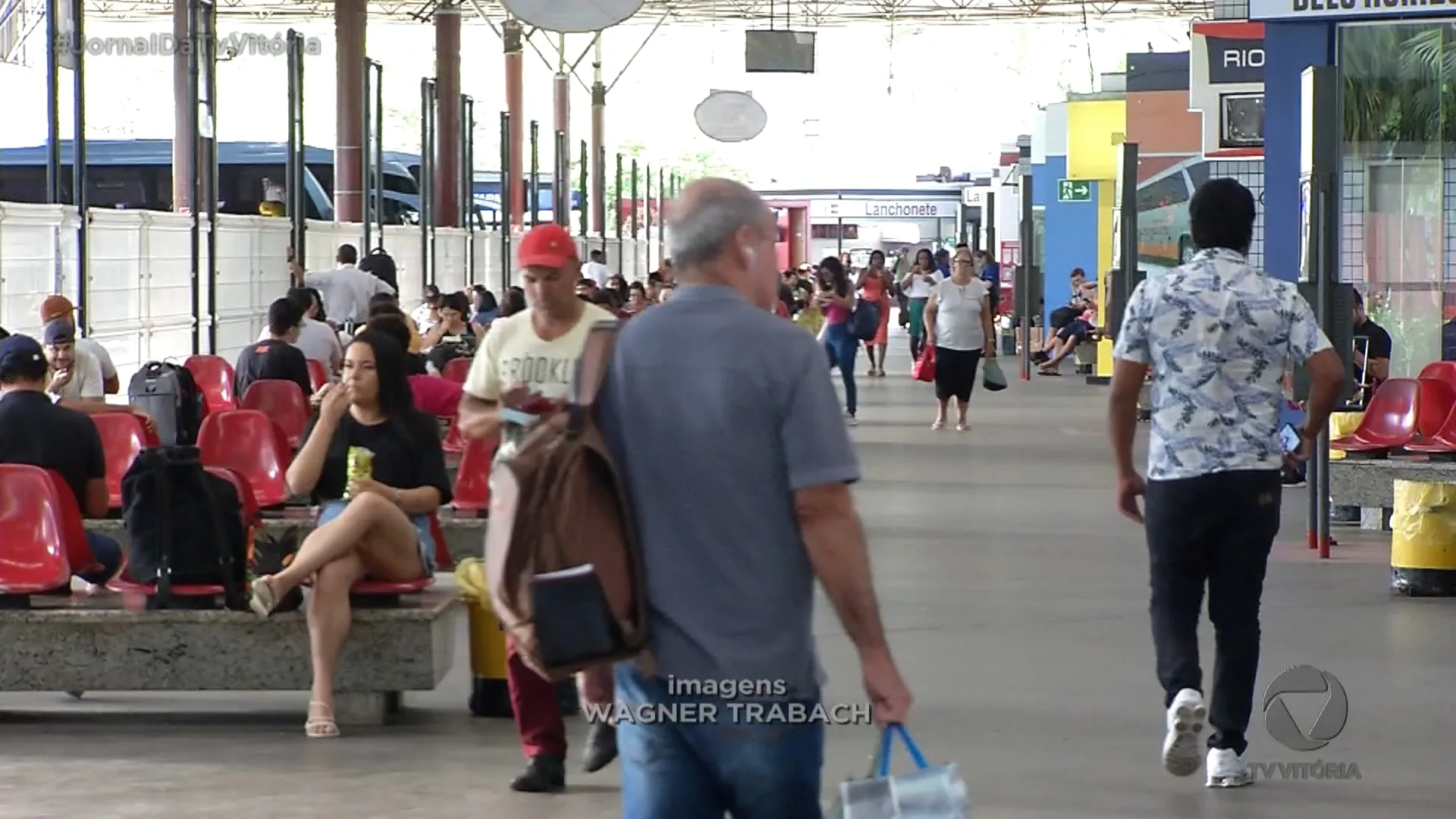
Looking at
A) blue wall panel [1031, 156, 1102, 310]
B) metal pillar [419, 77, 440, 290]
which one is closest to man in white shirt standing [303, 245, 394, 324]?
metal pillar [419, 77, 440, 290]

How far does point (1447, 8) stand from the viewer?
51.4ft

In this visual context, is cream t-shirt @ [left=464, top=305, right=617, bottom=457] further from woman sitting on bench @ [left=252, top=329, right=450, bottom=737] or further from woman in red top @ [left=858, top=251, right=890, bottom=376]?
woman in red top @ [left=858, top=251, right=890, bottom=376]

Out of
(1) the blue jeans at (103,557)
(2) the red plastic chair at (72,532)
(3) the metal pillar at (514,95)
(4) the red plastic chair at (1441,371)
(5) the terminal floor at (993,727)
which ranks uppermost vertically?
(3) the metal pillar at (514,95)

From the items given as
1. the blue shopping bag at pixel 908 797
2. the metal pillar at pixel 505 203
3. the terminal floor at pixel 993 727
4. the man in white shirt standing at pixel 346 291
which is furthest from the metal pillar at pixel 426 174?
the blue shopping bag at pixel 908 797

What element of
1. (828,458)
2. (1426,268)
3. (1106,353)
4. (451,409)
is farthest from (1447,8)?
(1106,353)

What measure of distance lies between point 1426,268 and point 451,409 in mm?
7458

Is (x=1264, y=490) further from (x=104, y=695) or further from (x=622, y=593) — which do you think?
(x=104, y=695)

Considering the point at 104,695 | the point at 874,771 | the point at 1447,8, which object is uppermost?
the point at 1447,8

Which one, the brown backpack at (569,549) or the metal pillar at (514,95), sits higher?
the metal pillar at (514,95)

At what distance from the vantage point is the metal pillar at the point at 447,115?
132ft

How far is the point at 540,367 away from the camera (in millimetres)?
7289

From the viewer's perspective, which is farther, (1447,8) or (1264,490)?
(1447,8)

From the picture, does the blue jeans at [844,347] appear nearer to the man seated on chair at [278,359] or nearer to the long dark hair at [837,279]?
A: the long dark hair at [837,279]

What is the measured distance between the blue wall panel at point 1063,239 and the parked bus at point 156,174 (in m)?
11.5
